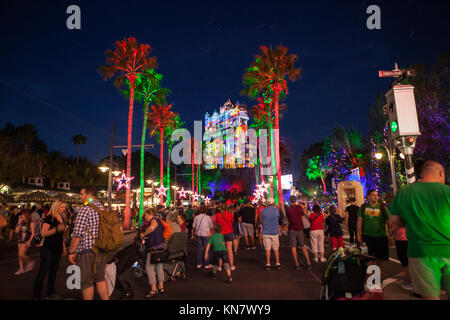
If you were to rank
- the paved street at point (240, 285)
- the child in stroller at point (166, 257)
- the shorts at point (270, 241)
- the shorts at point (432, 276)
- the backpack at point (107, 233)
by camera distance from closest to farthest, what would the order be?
the shorts at point (432, 276) < the backpack at point (107, 233) < the paved street at point (240, 285) < the child in stroller at point (166, 257) < the shorts at point (270, 241)

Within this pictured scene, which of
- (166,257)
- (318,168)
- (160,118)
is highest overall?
(160,118)

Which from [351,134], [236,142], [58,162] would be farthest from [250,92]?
[236,142]

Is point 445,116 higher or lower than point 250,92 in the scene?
lower

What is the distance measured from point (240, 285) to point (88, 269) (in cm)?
351

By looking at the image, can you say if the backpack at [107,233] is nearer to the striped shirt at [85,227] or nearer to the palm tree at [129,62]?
the striped shirt at [85,227]

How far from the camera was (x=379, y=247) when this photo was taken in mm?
5805

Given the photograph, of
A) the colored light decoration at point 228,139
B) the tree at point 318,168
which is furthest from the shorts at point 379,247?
the colored light decoration at point 228,139

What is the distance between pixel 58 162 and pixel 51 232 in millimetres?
60599

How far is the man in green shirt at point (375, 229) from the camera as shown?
19.0 ft

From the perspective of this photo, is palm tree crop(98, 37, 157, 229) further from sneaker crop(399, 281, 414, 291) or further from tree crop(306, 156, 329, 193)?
tree crop(306, 156, 329, 193)

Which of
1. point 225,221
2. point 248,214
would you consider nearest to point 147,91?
point 248,214

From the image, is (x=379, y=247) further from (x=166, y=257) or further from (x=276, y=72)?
(x=276, y=72)
